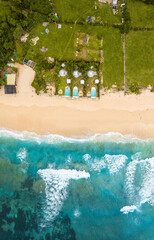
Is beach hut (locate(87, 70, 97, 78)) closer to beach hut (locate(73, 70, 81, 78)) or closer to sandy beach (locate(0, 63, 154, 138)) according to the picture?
beach hut (locate(73, 70, 81, 78))

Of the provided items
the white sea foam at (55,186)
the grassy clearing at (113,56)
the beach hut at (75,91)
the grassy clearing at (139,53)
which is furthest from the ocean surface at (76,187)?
the grassy clearing at (139,53)

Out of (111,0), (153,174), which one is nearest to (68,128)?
(153,174)

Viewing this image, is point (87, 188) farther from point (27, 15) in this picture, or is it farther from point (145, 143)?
point (27, 15)

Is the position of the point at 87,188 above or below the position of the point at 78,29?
below

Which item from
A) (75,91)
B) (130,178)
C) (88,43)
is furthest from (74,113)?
(130,178)

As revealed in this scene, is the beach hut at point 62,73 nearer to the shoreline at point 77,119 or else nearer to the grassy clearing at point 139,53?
the shoreline at point 77,119

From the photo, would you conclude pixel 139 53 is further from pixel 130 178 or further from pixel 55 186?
pixel 55 186
